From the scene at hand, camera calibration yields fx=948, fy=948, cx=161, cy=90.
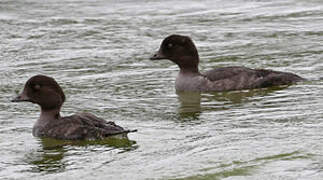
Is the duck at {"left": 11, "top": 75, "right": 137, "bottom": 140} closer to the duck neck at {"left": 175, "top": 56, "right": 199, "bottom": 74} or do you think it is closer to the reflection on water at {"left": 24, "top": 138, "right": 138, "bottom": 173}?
the reflection on water at {"left": 24, "top": 138, "right": 138, "bottom": 173}

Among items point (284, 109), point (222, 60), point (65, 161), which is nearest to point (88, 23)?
point (222, 60)

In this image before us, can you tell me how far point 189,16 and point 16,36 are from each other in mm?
4420

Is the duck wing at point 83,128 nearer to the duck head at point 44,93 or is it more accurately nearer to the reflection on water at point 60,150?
the reflection on water at point 60,150

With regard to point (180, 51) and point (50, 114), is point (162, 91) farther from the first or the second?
point (50, 114)

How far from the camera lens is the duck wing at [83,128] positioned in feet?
37.1

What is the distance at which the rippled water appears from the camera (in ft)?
33.8

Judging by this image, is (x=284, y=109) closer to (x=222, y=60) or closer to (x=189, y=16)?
(x=222, y=60)

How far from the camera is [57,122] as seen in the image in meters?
11.9

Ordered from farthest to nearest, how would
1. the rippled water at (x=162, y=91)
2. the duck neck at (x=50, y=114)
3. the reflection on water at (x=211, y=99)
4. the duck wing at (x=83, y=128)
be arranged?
the reflection on water at (x=211, y=99) < the duck neck at (x=50, y=114) < the duck wing at (x=83, y=128) < the rippled water at (x=162, y=91)

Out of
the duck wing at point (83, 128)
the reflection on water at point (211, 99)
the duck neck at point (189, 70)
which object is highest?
the duck wing at point (83, 128)

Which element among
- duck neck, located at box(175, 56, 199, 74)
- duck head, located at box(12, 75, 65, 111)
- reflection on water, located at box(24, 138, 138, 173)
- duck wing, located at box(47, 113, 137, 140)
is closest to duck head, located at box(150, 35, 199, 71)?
duck neck, located at box(175, 56, 199, 74)

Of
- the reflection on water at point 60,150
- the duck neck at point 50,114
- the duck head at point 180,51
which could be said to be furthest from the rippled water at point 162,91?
the duck head at point 180,51

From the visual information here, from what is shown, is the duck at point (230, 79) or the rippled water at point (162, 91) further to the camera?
the duck at point (230, 79)

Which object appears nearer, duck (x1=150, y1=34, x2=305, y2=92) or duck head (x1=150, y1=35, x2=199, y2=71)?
duck (x1=150, y1=34, x2=305, y2=92)
